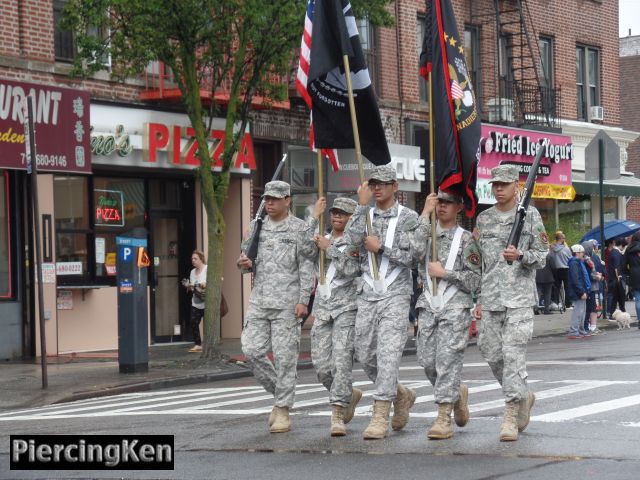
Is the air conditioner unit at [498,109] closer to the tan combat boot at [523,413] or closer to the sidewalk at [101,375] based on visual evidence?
the sidewalk at [101,375]

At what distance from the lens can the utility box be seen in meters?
17.8

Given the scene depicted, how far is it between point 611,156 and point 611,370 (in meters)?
12.4

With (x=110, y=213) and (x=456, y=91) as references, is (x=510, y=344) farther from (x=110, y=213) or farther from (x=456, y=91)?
(x=110, y=213)

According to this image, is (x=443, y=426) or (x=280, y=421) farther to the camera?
(x=280, y=421)

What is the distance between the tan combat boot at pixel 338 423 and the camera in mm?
9984

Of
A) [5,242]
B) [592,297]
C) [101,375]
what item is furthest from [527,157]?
[101,375]

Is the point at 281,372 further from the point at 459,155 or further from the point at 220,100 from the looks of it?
the point at 220,100

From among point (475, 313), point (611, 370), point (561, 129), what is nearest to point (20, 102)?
point (611, 370)

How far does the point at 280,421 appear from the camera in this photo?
10336mm

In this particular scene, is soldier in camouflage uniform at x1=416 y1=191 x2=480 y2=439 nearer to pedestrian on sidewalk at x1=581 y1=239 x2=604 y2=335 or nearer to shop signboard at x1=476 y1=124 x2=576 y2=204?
pedestrian on sidewalk at x1=581 y1=239 x2=604 y2=335

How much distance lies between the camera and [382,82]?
92.9 feet

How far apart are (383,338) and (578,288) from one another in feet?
41.8

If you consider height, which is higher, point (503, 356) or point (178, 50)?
point (178, 50)

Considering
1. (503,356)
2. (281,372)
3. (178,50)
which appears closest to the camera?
(503,356)
